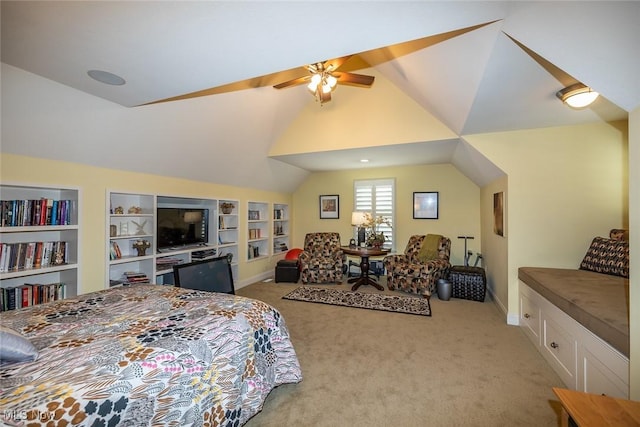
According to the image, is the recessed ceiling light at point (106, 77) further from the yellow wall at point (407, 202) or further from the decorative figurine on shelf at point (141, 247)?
the yellow wall at point (407, 202)

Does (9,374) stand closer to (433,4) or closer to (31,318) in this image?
(31,318)

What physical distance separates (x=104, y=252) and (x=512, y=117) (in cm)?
458

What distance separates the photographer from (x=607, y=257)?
2672 mm

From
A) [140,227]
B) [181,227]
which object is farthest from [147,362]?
[181,227]

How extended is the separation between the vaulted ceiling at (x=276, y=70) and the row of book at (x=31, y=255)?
855 mm

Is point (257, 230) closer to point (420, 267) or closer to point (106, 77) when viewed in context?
point (420, 267)

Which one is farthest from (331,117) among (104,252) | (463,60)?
(104,252)

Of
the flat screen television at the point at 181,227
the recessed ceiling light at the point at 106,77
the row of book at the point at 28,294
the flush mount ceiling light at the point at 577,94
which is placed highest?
the recessed ceiling light at the point at 106,77

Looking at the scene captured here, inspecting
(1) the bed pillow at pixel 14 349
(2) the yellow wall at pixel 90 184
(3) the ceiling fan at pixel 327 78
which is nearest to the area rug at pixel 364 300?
(2) the yellow wall at pixel 90 184

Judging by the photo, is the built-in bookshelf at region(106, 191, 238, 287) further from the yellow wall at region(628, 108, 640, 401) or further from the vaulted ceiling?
the yellow wall at region(628, 108, 640, 401)

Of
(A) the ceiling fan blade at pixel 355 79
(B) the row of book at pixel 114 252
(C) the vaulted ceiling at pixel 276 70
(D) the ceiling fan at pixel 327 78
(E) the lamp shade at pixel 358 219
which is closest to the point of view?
(C) the vaulted ceiling at pixel 276 70

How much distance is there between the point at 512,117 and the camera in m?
2.71

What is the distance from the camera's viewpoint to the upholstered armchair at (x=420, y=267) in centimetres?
423

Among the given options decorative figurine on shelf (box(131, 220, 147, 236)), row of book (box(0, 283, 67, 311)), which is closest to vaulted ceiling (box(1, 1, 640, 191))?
decorative figurine on shelf (box(131, 220, 147, 236))
